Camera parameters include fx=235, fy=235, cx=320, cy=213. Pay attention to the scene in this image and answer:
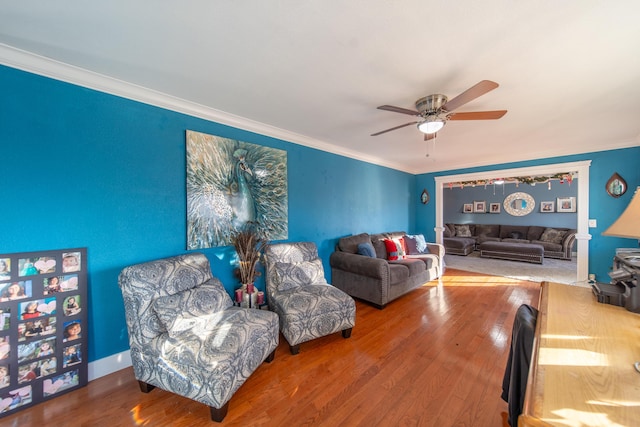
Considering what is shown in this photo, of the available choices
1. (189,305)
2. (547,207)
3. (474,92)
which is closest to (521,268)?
(547,207)

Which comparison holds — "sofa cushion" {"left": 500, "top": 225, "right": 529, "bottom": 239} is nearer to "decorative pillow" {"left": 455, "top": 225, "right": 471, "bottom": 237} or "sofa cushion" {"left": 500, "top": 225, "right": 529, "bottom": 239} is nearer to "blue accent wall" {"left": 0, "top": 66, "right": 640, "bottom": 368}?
"decorative pillow" {"left": 455, "top": 225, "right": 471, "bottom": 237}

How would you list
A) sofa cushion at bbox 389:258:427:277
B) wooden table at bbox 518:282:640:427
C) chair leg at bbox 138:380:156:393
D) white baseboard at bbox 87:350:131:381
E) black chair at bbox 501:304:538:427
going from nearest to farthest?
1. wooden table at bbox 518:282:640:427
2. black chair at bbox 501:304:538:427
3. chair leg at bbox 138:380:156:393
4. white baseboard at bbox 87:350:131:381
5. sofa cushion at bbox 389:258:427:277

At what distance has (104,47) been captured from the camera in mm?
1554

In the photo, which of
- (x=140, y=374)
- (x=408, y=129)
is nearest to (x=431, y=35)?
(x=408, y=129)

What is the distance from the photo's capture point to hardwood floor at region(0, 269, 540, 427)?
59.2 inches

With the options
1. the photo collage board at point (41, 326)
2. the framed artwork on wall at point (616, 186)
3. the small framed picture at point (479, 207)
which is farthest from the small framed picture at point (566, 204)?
the photo collage board at point (41, 326)

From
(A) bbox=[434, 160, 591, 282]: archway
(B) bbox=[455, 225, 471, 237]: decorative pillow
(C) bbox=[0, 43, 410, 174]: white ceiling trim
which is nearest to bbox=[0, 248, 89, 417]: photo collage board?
(C) bbox=[0, 43, 410, 174]: white ceiling trim

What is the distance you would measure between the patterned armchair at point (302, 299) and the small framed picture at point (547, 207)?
827 cm

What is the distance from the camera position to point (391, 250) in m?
3.91

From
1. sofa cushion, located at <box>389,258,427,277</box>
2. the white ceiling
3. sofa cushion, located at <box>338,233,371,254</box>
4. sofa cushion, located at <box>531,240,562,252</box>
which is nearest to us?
the white ceiling

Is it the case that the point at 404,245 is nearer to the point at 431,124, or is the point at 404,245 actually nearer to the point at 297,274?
the point at 297,274

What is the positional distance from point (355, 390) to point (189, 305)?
55.3 inches

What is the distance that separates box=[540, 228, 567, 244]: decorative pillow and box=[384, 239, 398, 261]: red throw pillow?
19.6 feet

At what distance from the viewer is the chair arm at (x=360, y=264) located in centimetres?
308
